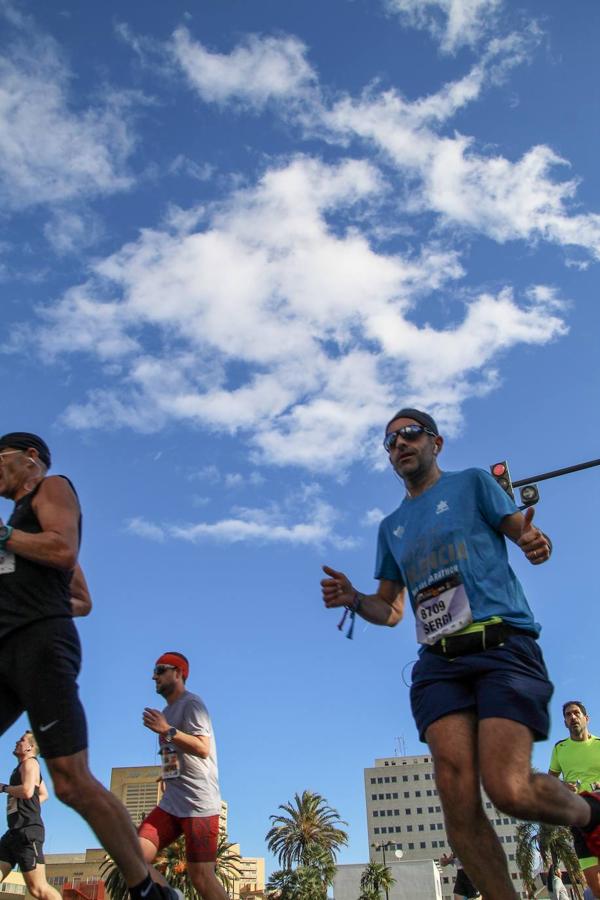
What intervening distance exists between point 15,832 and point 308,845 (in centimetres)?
7192

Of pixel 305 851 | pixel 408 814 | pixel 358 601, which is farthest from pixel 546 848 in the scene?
pixel 408 814

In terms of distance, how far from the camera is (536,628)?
3.71 meters

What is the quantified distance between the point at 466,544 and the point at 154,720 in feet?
10.3

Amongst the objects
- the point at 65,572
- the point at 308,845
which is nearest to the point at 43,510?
the point at 65,572

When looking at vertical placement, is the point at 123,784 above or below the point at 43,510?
above

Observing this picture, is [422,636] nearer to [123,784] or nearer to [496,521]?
[496,521]

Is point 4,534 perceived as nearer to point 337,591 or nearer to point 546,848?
point 337,591

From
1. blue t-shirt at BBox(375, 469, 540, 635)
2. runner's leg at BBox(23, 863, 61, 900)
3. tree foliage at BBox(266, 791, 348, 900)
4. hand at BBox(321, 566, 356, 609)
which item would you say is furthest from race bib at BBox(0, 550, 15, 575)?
tree foliage at BBox(266, 791, 348, 900)

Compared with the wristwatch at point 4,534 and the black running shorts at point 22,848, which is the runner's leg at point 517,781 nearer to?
the wristwatch at point 4,534

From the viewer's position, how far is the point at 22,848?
8328mm

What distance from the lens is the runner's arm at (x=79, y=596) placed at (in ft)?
13.3

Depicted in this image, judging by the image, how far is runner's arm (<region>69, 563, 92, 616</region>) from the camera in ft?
13.3

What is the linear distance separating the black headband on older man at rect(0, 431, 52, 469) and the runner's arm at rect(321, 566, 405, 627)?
5.66ft

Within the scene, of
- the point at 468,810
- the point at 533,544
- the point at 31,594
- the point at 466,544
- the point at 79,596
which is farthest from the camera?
the point at 79,596
